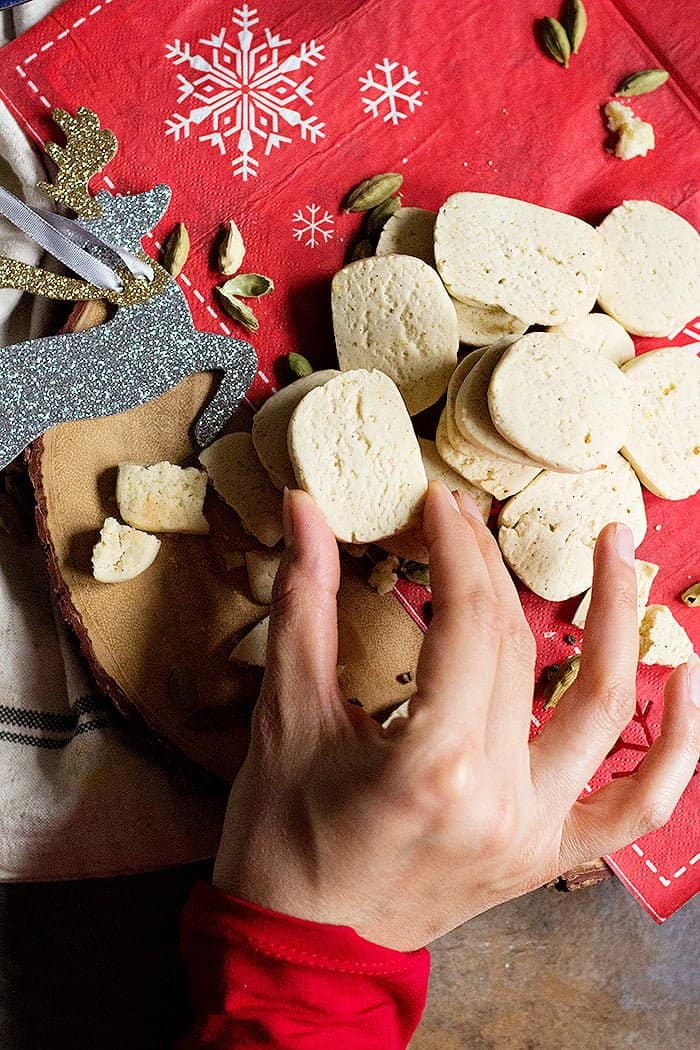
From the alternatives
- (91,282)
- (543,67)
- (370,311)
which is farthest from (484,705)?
(543,67)

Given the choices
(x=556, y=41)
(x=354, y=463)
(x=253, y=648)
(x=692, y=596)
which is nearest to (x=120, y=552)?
(x=253, y=648)

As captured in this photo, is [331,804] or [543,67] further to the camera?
[543,67]

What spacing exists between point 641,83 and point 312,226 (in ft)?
1.90

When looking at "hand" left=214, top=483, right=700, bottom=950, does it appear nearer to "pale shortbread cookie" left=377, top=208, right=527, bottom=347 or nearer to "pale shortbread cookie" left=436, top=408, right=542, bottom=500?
"pale shortbread cookie" left=436, top=408, right=542, bottom=500

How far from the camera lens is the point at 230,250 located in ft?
4.66

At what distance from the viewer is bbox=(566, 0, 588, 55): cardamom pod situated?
5.12 ft

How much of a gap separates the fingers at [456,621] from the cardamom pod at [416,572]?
0.17 m

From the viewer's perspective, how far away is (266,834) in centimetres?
115

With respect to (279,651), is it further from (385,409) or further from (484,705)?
(385,409)

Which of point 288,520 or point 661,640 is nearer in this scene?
point 288,520

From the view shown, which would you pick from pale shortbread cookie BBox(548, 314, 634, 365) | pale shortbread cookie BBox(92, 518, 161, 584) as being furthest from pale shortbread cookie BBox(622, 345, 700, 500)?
pale shortbread cookie BBox(92, 518, 161, 584)

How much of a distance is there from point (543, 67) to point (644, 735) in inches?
40.9

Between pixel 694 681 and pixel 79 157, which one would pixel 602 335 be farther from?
pixel 79 157

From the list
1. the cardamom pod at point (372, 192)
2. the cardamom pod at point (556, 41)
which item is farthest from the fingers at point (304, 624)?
the cardamom pod at point (556, 41)
